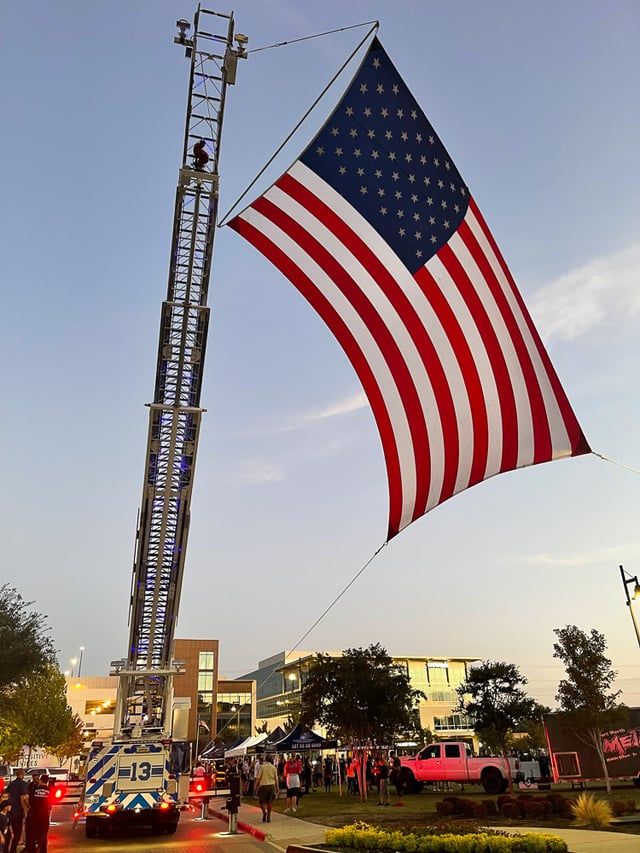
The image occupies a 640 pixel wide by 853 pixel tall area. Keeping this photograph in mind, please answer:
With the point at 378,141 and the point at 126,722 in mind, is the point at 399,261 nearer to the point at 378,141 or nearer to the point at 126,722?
the point at 378,141

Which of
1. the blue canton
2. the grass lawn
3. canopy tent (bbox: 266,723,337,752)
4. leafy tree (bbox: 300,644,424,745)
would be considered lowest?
the grass lawn

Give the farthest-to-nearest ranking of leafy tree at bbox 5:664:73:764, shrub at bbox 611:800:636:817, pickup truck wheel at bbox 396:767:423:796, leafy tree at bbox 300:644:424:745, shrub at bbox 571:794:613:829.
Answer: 1. leafy tree at bbox 5:664:73:764
2. pickup truck wheel at bbox 396:767:423:796
3. leafy tree at bbox 300:644:424:745
4. shrub at bbox 611:800:636:817
5. shrub at bbox 571:794:613:829

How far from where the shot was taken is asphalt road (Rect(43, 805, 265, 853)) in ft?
45.7

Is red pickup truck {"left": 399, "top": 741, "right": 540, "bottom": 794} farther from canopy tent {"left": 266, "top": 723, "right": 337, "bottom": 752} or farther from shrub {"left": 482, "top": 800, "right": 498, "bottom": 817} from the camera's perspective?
shrub {"left": 482, "top": 800, "right": 498, "bottom": 817}

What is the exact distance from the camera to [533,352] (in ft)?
31.1

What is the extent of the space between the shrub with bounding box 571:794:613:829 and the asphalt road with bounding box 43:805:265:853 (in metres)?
6.79

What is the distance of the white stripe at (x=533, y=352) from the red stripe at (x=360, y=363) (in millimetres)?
2179

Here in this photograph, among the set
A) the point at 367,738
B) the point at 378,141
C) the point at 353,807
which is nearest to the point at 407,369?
the point at 378,141

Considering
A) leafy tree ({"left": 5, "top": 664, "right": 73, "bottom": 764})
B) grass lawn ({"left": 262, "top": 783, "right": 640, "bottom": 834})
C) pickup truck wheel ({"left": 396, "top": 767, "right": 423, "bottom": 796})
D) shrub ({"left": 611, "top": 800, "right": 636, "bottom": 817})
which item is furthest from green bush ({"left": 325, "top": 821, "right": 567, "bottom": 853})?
leafy tree ({"left": 5, "top": 664, "right": 73, "bottom": 764})

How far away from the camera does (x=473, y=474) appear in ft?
30.1

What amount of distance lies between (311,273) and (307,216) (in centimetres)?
73

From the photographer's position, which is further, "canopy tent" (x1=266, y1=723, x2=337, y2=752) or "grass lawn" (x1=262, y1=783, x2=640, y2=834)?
"canopy tent" (x1=266, y1=723, x2=337, y2=752)

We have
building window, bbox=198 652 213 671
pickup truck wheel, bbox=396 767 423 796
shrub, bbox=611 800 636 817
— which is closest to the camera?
shrub, bbox=611 800 636 817

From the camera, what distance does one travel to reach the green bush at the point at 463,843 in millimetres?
10031
